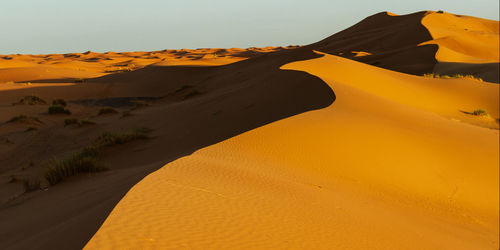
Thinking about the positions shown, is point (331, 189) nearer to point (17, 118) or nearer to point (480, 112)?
point (480, 112)

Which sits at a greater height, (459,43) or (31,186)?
(459,43)

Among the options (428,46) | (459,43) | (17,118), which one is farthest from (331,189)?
(459,43)

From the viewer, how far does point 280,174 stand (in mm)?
5676

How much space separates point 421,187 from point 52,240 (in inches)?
208

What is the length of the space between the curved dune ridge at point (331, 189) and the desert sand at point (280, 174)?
0.02 m

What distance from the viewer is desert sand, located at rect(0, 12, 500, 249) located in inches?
129

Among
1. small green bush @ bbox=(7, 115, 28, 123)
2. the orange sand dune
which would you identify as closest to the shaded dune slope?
small green bush @ bbox=(7, 115, 28, 123)

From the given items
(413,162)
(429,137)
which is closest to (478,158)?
(429,137)

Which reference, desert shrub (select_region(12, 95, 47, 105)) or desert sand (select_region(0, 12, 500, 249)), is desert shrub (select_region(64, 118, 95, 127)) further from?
desert shrub (select_region(12, 95, 47, 105))

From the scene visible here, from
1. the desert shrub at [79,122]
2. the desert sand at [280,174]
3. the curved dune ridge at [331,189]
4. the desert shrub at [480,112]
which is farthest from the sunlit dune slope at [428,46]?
the desert shrub at [79,122]

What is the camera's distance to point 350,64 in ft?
54.9

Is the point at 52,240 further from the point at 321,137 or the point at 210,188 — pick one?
the point at 321,137

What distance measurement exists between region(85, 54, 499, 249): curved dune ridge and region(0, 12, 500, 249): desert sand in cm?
2

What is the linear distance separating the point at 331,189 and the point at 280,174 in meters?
0.73
